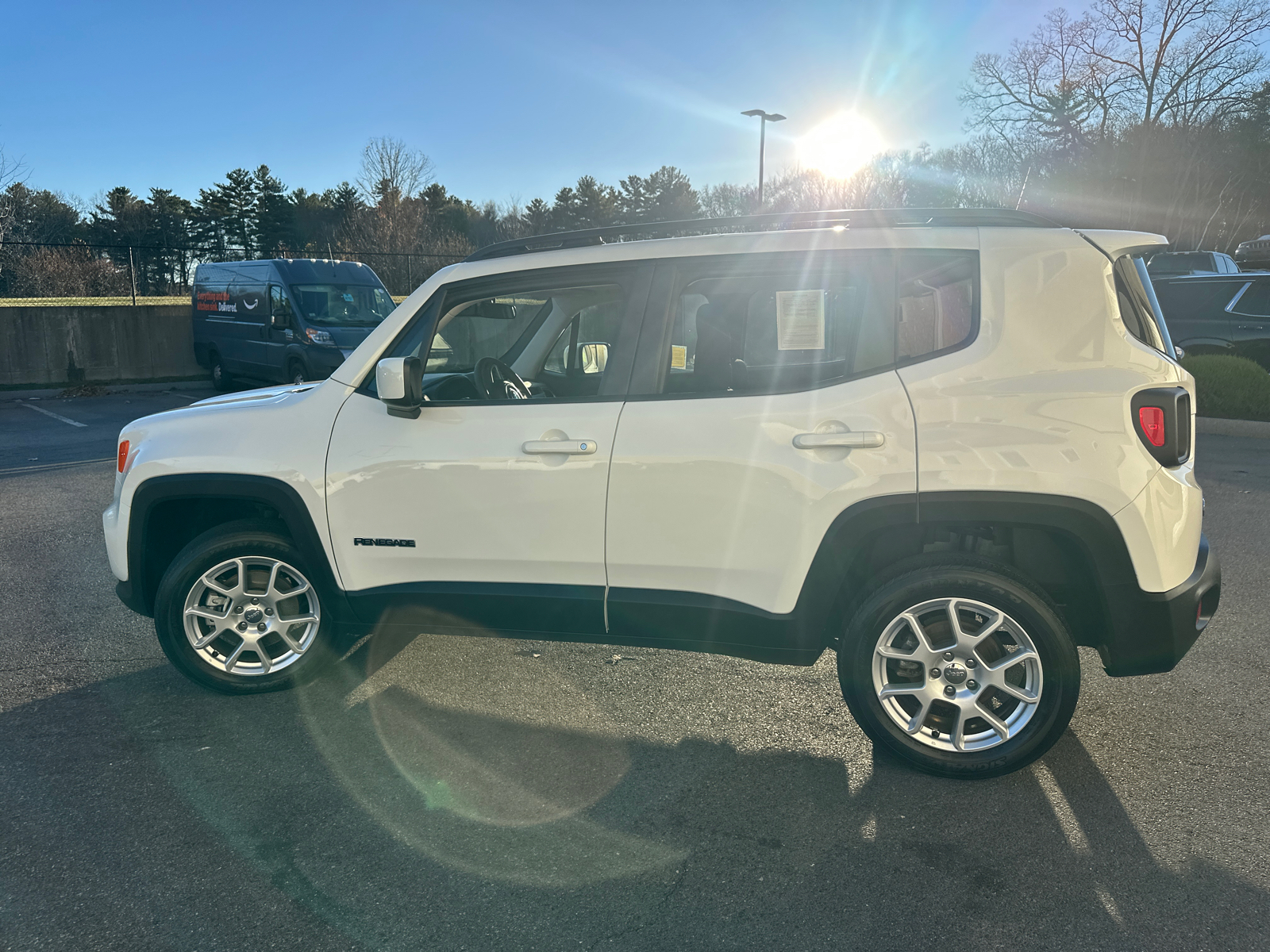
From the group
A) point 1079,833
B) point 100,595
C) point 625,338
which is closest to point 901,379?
point 625,338

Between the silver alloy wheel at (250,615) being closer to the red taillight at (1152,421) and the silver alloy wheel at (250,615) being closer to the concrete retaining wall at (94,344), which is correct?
the red taillight at (1152,421)

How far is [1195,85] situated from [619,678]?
3616cm

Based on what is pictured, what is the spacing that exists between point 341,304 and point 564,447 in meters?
12.2

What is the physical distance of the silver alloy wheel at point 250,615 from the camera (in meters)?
3.71

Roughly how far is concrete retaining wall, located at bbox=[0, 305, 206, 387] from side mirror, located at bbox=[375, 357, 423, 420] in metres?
15.7

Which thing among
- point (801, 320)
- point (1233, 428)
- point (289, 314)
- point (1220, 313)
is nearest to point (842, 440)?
point (801, 320)

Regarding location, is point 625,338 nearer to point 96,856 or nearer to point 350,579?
point 350,579

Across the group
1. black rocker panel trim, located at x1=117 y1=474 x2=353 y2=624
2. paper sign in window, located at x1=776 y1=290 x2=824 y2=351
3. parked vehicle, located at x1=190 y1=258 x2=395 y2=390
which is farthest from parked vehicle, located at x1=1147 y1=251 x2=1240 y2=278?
black rocker panel trim, located at x1=117 y1=474 x2=353 y2=624

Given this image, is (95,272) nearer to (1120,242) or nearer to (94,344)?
(94,344)

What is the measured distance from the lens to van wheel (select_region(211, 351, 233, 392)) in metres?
15.8

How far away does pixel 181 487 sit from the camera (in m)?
3.67

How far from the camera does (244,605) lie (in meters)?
3.74

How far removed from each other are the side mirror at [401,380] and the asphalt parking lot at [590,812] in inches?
51.2

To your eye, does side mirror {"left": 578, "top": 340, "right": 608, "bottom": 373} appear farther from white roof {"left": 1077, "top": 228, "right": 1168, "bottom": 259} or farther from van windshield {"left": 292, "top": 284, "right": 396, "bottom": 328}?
van windshield {"left": 292, "top": 284, "right": 396, "bottom": 328}
